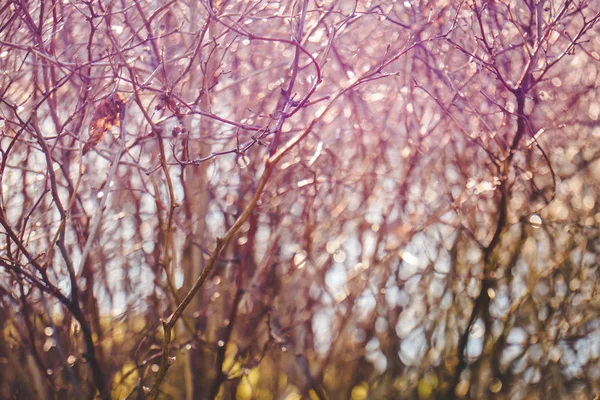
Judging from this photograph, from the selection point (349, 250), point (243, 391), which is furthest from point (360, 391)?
point (349, 250)

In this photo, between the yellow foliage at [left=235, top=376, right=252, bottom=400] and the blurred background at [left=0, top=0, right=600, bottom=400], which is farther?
the yellow foliage at [left=235, top=376, right=252, bottom=400]

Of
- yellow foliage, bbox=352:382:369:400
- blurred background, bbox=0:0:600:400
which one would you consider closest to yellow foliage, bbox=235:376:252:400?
blurred background, bbox=0:0:600:400

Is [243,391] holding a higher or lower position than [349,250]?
lower

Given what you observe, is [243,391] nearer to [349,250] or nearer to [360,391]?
[360,391]

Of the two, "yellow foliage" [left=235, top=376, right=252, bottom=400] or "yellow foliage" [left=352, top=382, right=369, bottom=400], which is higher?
"yellow foliage" [left=235, top=376, right=252, bottom=400]

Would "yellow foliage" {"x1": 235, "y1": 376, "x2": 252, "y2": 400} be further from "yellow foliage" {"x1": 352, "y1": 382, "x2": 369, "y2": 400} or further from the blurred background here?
"yellow foliage" {"x1": 352, "y1": 382, "x2": 369, "y2": 400}

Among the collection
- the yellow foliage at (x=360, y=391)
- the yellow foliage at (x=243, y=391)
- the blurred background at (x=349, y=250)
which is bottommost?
the yellow foliage at (x=360, y=391)

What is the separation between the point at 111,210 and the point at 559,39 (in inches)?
133

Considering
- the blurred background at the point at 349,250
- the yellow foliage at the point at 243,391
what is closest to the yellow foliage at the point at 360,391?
the blurred background at the point at 349,250

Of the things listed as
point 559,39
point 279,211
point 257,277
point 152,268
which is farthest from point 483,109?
point 152,268

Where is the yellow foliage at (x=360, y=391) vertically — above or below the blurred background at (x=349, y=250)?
below

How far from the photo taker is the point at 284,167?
4633 mm

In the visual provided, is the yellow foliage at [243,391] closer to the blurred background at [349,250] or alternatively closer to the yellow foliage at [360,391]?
the blurred background at [349,250]

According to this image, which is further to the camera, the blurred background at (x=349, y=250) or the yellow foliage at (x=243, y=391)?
the yellow foliage at (x=243, y=391)
